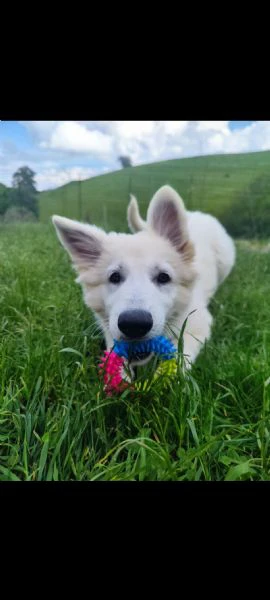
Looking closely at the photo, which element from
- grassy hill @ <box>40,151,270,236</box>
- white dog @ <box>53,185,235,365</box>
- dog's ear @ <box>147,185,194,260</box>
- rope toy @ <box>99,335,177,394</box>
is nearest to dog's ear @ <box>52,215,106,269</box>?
white dog @ <box>53,185,235,365</box>

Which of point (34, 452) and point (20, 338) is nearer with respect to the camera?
point (34, 452)

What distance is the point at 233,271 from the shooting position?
3027 mm

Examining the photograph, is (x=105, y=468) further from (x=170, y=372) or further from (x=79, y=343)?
(x=79, y=343)

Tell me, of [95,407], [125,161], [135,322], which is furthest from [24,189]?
[95,407]

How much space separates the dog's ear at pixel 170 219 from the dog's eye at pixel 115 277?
30 cm

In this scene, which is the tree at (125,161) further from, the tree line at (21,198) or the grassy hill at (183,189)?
the tree line at (21,198)

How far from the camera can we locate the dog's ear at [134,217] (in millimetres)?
2160

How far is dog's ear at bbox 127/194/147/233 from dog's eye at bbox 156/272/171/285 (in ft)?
1.08

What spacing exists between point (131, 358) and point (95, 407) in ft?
0.95

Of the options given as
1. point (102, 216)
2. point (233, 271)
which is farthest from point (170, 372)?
point (233, 271)

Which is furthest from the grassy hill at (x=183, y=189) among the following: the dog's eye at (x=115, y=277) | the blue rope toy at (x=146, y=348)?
the blue rope toy at (x=146, y=348)

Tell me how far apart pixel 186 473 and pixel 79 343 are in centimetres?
81

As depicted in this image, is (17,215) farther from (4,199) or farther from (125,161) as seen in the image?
(125,161)

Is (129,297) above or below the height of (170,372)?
above
